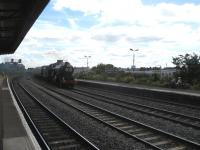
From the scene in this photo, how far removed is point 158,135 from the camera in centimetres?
1120

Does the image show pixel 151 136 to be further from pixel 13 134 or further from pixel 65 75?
pixel 65 75

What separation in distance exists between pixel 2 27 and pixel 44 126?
11.4m

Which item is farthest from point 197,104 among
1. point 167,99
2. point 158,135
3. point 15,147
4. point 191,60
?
point 191,60

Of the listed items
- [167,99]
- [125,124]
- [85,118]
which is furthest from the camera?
[167,99]

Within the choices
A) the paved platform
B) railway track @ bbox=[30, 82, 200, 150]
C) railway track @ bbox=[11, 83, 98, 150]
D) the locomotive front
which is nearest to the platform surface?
the paved platform

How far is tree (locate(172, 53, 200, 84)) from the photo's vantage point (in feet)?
134

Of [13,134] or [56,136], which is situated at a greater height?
[13,134]

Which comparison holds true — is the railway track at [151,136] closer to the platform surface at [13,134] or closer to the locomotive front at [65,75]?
the platform surface at [13,134]

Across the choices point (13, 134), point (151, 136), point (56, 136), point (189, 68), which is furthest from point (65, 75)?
point (151, 136)

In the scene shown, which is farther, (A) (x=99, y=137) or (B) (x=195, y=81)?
(B) (x=195, y=81)

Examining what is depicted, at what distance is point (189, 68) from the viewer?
136 ft

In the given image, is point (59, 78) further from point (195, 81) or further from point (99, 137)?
point (99, 137)

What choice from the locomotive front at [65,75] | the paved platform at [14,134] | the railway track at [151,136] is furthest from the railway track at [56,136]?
the locomotive front at [65,75]

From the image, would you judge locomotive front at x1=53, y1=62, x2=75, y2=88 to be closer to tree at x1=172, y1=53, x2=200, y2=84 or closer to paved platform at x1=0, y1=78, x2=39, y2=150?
tree at x1=172, y1=53, x2=200, y2=84
